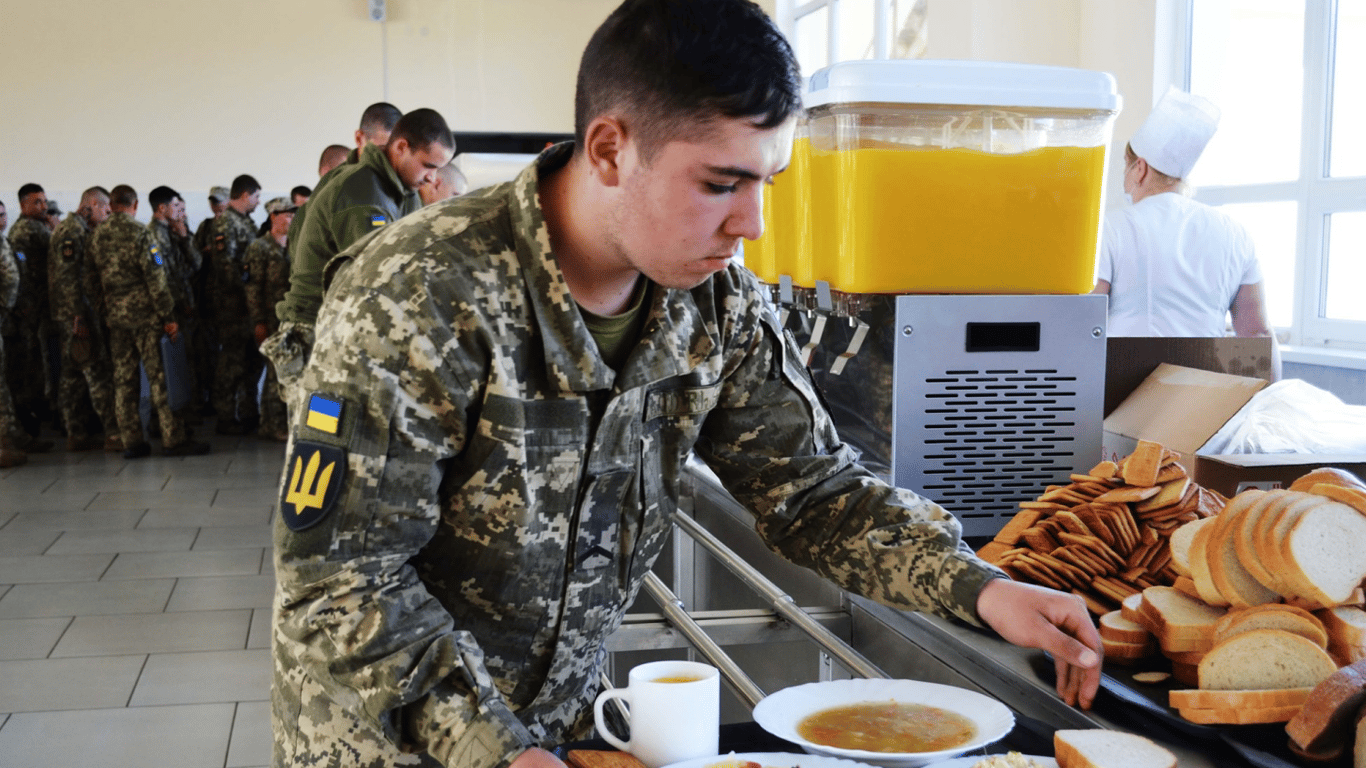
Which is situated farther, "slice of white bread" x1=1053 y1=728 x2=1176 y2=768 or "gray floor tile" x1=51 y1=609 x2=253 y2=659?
"gray floor tile" x1=51 y1=609 x2=253 y2=659

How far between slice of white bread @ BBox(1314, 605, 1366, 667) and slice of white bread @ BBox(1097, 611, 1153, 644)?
0.17 m

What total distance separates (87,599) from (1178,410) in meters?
3.84

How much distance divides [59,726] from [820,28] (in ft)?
20.9

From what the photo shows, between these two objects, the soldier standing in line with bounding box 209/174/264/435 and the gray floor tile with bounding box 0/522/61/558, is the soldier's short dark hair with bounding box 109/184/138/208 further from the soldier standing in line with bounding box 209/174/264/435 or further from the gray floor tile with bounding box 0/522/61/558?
the gray floor tile with bounding box 0/522/61/558

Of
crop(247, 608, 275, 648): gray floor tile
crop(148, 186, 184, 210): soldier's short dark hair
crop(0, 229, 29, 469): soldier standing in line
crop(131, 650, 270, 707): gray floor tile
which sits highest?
crop(148, 186, 184, 210): soldier's short dark hair

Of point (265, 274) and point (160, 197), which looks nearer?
point (265, 274)

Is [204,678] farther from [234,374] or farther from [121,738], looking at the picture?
[234,374]

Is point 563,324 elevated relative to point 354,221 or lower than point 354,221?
lower

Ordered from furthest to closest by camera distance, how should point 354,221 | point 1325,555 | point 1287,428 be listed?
point 354,221
point 1287,428
point 1325,555

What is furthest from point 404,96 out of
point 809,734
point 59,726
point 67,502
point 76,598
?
point 809,734

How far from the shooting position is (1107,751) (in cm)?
98

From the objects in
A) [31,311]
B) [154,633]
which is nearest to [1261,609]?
[154,633]

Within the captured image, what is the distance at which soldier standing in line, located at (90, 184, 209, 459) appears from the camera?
268 inches

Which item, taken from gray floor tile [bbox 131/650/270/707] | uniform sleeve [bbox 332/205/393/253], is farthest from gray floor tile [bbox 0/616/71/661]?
uniform sleeve [bbox 332/205/393/253]
